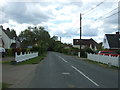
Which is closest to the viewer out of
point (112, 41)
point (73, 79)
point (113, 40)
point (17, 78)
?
point (73, 79)

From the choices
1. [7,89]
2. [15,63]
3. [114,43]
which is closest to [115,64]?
[15,63]

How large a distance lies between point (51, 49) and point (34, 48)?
97.0 meters

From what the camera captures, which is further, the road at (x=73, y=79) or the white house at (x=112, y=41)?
the white house at (x=112, y=41)

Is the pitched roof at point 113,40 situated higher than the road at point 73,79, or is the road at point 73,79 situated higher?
the pitched roof at point 113,40

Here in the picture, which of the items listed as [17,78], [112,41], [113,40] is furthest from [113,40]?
[17,78]

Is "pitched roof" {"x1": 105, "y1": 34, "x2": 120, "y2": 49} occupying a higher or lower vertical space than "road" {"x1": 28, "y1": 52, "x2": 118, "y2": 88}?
higher

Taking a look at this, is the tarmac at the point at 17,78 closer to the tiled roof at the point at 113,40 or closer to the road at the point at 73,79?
the road at the point at 73,79

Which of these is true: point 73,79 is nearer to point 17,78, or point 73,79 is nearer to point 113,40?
point 17,78

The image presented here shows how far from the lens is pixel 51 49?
5896 inches

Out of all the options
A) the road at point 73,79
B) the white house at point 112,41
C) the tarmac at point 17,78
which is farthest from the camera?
the white house at point 112,41

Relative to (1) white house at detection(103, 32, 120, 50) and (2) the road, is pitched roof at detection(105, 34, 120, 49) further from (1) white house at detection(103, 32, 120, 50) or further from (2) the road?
(2) the road

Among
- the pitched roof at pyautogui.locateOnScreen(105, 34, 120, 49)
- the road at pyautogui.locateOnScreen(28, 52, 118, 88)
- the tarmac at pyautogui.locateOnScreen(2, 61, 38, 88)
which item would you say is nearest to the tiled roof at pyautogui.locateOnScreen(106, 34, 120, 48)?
the pitched roof at pyautogui.locateOnScreen(105, 34, 120, 49)

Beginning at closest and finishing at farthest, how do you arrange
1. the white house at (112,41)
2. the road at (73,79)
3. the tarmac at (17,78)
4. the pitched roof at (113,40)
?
the road at (73,79), the tarmac at (17,78), the white house at (112,41), the pitched roof at (113,40)

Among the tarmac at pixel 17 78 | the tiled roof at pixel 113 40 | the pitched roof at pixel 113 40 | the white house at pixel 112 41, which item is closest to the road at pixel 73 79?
the tarmac at pixel 17 78
